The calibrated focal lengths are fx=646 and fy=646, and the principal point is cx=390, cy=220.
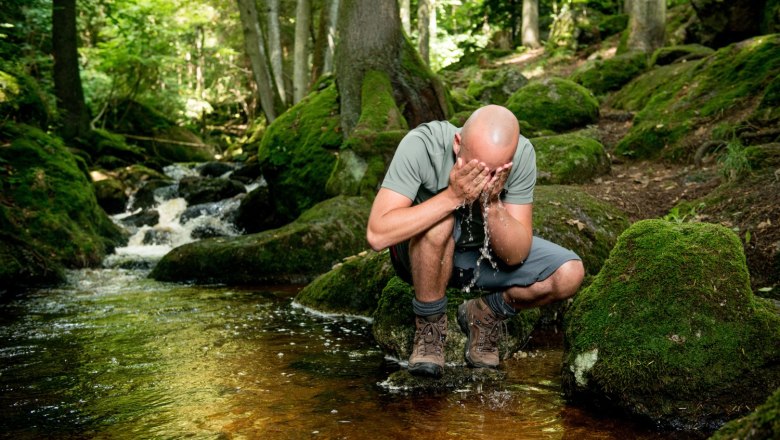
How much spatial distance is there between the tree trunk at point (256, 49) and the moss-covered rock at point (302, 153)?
6.92m

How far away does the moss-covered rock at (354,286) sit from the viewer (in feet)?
19.1

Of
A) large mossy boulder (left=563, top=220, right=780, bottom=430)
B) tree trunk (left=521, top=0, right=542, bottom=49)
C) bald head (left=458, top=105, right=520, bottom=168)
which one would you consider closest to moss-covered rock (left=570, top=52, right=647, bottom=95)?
tree trunk (left=521, top=0, right=542, bottom=49)

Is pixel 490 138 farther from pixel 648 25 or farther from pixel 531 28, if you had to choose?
pixel 531 28

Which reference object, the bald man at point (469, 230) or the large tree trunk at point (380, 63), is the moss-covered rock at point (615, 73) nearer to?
the large tree trunk at point (380, 63)

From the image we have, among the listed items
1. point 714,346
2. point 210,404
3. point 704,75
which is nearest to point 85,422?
point 210,404

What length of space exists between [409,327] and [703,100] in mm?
7123

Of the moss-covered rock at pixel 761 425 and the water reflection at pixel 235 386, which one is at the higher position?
the moss-covered rock at pixel 761 425

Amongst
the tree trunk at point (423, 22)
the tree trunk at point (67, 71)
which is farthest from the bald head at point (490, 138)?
the tree trunk at point (423, 22)

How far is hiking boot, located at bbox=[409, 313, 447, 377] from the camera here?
12.2 ft

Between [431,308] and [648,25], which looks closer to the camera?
[431,308]

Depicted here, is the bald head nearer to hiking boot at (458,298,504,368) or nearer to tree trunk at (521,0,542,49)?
hiking boot at (458,298,504,368)

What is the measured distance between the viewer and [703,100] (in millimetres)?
9359

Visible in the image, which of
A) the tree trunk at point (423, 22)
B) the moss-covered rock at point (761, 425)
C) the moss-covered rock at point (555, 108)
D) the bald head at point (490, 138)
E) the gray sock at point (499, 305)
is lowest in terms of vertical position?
the gray sock at point (499, 305)

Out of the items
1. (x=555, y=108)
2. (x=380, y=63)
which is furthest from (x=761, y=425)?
(x=555, y=108)
